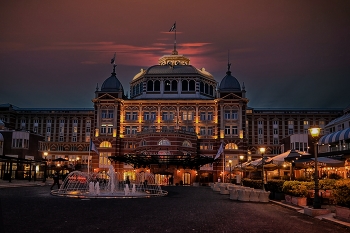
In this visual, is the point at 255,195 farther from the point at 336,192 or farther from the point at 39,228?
the point at 39,228

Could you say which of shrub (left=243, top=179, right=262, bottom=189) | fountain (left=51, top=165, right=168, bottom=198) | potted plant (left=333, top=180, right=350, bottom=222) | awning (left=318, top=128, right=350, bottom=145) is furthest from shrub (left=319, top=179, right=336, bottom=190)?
awning (left=318, top=128, right=350, bottom=145)

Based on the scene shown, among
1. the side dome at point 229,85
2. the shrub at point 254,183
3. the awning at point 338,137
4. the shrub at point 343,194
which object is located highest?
the side dome at point 229,85

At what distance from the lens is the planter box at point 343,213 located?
17.8 meters

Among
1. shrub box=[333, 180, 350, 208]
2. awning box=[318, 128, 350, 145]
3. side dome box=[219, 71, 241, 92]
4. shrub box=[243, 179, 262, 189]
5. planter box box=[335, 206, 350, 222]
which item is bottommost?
planter box box=[335, 206, 350, 222]

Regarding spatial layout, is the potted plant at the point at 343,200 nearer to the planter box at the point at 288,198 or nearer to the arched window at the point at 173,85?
the planter box at the point at 288,198

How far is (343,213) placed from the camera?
18.1 m

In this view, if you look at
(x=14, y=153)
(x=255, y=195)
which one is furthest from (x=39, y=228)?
(x=14, y=153)

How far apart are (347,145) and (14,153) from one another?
200 feet

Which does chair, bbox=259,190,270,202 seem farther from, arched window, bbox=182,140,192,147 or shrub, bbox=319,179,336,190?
arched window, bbox=182,140,192,147

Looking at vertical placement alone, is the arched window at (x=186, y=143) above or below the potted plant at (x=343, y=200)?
above

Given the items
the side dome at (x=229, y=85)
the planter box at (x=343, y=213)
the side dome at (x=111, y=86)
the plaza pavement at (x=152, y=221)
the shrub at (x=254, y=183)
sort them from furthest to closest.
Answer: the side dome at (x=111, y=86) → the side dome at (x=229, y=85) → the shrub at (x=254, y=183) → the planter box at (x=343, y=213) → the plaza pavement at (x=152, y=221)

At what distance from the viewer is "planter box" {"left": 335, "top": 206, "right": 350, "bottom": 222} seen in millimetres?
17750

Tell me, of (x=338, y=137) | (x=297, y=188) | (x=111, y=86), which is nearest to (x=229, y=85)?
(x=111, y=86)

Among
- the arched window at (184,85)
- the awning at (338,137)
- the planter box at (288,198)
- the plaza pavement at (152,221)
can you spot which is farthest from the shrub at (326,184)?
the arched window at (184,85)
